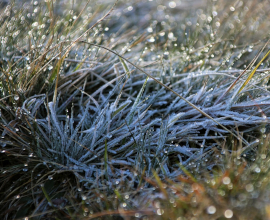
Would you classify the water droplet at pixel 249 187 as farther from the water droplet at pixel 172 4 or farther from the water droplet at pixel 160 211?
the water droplet at pixel 172 4

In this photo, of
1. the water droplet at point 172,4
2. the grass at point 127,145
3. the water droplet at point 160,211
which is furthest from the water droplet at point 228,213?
the water droplet at point 172,4

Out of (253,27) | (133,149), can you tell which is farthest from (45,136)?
(253,27)

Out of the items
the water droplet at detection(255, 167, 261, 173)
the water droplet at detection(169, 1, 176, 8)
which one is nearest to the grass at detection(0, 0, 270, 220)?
the water droplet at detection(255, 167, 261, 173)

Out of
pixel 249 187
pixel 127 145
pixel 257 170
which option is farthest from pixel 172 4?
pixel 249 187

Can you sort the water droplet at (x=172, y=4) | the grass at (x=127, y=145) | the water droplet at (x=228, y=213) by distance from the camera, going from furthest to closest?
1. the water droplet at (x=172, y=4)
2. the grass at (x=127, y=145)
3. the water droplet at (x=228, y=213)

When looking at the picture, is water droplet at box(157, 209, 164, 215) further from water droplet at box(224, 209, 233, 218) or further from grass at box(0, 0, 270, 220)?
water droplet at box(224, 209, 233, 218)

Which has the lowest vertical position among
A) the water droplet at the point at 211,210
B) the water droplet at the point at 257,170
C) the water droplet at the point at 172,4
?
the water droplet at the point at 257,170

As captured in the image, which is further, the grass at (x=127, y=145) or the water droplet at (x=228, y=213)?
the grass at (x=127, y=145)

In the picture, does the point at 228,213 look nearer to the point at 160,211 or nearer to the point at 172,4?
the point at 160,211

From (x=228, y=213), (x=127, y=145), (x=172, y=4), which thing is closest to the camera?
(x=228, y=213)

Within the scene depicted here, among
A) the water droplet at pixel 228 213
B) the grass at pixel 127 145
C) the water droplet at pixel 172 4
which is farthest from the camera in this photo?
the water droplet at pixel 172 4

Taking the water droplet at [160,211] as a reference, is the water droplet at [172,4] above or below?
above
